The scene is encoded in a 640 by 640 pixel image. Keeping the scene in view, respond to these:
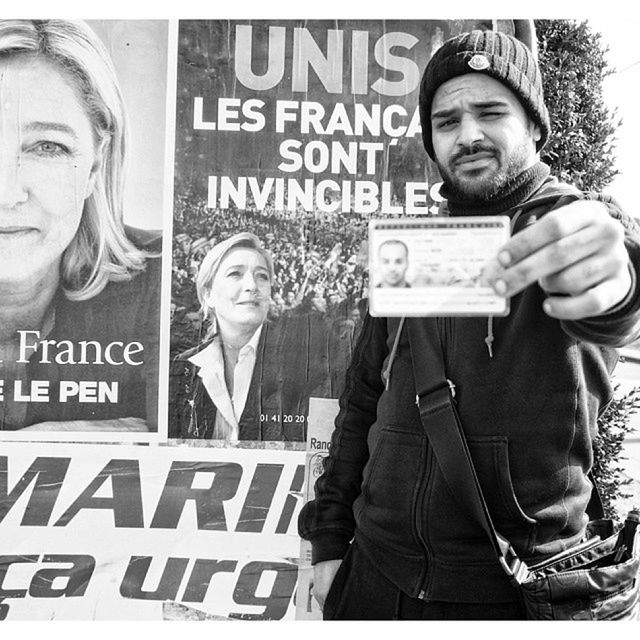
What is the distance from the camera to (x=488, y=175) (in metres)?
2.03

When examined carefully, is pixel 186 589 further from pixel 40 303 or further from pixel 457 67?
pixel 457 67

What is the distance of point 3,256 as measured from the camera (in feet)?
9.72

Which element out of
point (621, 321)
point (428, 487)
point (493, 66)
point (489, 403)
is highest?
point (493, 66)

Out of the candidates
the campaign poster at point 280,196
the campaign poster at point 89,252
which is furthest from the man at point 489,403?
the campaign poster at point 89,252

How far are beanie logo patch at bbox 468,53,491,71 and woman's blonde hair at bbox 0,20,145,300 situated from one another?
1.44 m

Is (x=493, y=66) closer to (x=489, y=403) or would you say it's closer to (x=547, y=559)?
(x=489, y=403)

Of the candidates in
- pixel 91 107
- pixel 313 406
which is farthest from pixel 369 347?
pixel 91 107

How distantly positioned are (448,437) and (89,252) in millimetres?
1708

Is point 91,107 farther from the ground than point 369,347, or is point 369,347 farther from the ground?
point 91,107

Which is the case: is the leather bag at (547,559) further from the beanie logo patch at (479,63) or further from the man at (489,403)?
the beanie logo patch at (479,63)

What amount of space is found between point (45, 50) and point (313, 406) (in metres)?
1.69

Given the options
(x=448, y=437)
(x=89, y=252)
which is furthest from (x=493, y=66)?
(x=89, y=252)

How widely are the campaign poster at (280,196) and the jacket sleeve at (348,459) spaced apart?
627 millimetres

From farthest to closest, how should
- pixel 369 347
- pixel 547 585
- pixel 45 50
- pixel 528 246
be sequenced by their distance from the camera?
1. pixel 45 50
2. pixel 369 347
3. pixel 547 585
4. pixel 528 246
